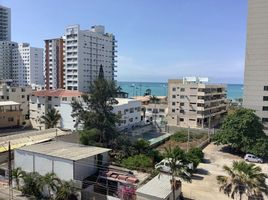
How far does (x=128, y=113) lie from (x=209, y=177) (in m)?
27.5

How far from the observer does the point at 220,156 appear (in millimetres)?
41156

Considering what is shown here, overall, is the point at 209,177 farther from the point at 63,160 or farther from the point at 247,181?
the point at 63,160

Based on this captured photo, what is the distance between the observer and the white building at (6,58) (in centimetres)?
13362

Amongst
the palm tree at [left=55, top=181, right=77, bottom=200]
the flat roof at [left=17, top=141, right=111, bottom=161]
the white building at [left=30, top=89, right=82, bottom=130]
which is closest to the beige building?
the white building at [left=30, top=89, right=82, bottom=130]

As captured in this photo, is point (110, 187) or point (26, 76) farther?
point (26, 76)

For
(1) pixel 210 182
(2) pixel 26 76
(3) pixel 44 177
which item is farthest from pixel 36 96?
(2) pixel 26 76

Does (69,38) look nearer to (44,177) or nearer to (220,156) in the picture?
(220,156)

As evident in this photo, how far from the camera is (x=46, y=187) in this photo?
25141 mm

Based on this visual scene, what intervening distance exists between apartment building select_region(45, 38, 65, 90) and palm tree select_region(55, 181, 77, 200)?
83817 mm

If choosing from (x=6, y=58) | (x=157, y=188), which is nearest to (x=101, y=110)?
(x=157, y=188)

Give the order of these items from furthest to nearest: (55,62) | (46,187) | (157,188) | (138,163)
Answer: (55,62) → (138,163) → (46,187) → (157,188)

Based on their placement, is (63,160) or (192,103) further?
(192,103)

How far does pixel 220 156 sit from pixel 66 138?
2209 centimetres

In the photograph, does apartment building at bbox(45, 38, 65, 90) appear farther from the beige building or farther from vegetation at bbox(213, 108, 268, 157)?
vegetation at bbox(213, 108, 268, 157)
